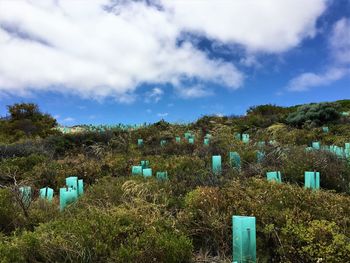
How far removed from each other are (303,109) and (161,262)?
51.3 feet

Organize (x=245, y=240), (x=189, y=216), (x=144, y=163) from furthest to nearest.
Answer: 1. (x=144, y=163)
2. (x=189, y=216)
3. (x=245, y=240)

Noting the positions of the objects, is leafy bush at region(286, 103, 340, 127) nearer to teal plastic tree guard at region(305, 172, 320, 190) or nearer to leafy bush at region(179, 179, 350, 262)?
teal plastic tree guard at region(305, 172, 320, 190)

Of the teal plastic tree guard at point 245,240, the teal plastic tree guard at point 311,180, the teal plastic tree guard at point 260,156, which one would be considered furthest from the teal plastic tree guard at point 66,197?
the teal plastic tree guard at point 260,156

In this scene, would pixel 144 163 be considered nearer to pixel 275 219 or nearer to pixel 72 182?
pixel 72 182

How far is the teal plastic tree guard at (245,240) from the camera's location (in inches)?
164

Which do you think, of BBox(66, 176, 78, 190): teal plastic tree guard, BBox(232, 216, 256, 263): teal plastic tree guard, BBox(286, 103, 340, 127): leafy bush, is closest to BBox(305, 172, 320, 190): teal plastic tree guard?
BBox(232, 216, 256, 263): teal plastic tree guard

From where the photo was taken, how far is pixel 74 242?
4215 millimetres

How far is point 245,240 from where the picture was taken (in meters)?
4.18

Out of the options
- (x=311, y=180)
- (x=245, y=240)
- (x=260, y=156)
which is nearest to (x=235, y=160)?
(x=260, y=156)

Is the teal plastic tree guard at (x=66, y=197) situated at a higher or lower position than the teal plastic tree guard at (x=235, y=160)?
lower

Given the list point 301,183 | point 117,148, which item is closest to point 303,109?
point 117,148

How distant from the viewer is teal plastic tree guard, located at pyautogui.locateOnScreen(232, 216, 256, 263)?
417 cm

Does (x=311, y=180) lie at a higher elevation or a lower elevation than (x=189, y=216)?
higher

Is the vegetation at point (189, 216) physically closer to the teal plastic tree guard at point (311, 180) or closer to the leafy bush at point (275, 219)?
the leafy bush at point (275, 219)
